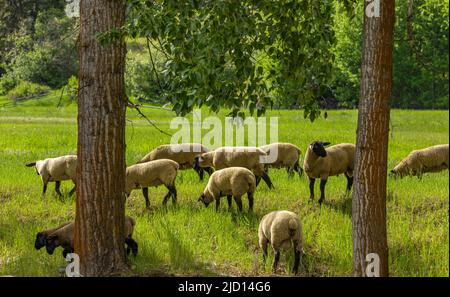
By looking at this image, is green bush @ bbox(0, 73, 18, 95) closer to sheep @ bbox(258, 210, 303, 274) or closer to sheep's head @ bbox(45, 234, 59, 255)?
sheep's head @ bbox(45, 234, 59, 255)

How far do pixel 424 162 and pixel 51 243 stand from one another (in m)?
9.57

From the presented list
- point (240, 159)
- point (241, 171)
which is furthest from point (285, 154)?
point (241, 171)

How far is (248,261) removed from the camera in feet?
38.8

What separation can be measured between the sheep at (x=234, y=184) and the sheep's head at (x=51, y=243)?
3.60 meters

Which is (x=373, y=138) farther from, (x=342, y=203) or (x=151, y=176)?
(x=151, y=176)

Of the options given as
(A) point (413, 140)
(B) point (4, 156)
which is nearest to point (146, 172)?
(B) point (4, 156)

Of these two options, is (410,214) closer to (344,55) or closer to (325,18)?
(325,18)

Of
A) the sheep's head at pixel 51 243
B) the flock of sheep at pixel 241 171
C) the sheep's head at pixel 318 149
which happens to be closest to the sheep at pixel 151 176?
the flock of sheep at pixel 241 171

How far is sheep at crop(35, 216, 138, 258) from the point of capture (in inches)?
452

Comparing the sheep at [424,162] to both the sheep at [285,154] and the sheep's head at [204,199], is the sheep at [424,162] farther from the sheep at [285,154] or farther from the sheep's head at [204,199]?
the sheep's head at [204,199]

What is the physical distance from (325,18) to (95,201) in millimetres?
4347

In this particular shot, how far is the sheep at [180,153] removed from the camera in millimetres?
18188

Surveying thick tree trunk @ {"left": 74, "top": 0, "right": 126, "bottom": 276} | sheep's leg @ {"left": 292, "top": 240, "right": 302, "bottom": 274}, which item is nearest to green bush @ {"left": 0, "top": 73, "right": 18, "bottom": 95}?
thick tree trunk @ {"left": 74, "top": 0, "right": 126, "bottom": 276}

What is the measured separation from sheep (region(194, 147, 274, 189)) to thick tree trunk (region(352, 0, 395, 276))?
709 centimetres
